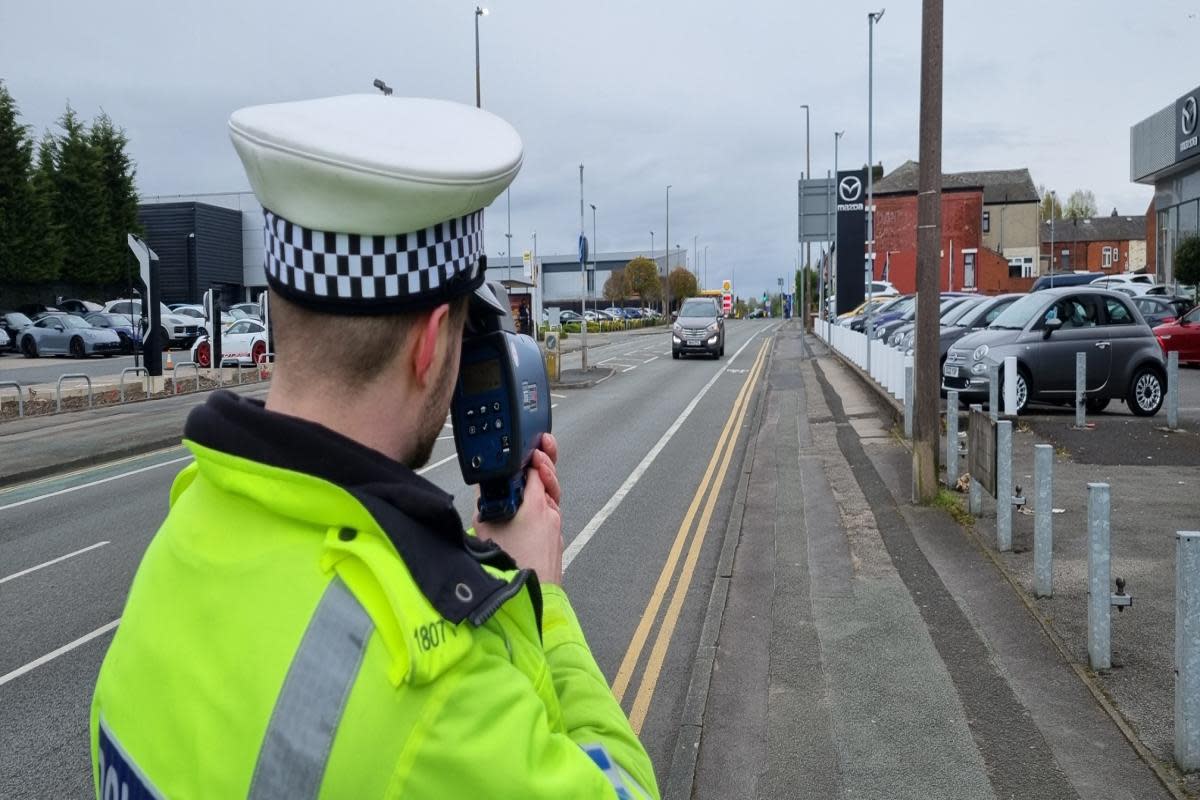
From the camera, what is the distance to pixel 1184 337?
87.0ft

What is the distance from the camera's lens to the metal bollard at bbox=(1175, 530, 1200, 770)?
450cm

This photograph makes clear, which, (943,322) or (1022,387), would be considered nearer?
(1022,387)

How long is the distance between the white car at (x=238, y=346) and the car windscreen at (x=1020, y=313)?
20638 millimetres

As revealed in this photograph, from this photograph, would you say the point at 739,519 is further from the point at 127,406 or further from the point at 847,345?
the point at 847,345

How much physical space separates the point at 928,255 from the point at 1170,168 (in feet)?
151

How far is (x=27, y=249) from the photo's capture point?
166ft

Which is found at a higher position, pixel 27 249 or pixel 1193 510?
pixel 27 249

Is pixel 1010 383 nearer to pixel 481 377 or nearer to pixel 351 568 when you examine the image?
pixel 481 377

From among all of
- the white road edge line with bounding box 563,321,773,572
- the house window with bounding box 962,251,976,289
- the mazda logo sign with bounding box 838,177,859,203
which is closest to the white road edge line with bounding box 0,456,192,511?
the white road edge line with bounding box 563,321,773,572

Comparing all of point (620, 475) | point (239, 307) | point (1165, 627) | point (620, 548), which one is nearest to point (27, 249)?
point (239, 307)

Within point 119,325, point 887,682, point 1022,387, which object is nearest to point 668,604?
point 887,682

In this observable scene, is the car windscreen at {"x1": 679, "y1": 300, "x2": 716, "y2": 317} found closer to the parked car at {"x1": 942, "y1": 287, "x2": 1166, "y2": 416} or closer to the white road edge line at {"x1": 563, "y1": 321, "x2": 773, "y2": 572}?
the white road edge line at {"x1": 563, "y1": 321, "x2": 773, "y2": 572}

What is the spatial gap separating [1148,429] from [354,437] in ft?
51.2

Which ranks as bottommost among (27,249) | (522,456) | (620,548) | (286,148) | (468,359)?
(620,548)
